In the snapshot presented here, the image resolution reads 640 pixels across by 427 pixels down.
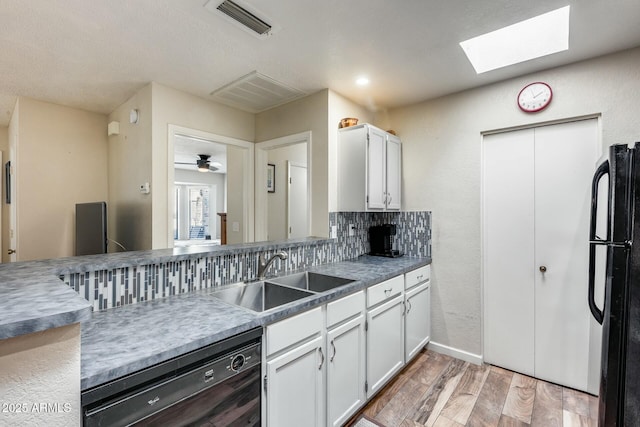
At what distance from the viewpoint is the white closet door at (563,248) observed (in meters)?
2.27

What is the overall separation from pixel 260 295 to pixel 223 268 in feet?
1.05

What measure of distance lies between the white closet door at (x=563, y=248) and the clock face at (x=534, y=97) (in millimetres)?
187

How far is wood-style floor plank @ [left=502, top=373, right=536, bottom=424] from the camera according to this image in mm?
2047

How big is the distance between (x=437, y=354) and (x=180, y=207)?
8130 mm

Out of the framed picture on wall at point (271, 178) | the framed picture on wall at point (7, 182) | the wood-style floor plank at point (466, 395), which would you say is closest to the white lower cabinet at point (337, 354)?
the wood-style floor plank at point (466, 395)

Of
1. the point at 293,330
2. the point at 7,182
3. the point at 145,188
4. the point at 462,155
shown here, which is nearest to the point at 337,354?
the point at 293,330

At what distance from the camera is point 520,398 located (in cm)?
223

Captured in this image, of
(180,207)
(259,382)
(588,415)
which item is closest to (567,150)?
(588,415)

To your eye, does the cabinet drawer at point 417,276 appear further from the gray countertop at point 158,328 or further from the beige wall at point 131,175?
the beige wall at point 131,175

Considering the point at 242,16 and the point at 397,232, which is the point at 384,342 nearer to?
the point at 397,232

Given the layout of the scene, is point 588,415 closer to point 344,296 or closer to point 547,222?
point 547,222

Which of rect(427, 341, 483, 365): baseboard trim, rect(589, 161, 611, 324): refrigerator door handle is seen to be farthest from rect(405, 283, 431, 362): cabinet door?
rect(589, 161, 611, 324): refrigerator door handle

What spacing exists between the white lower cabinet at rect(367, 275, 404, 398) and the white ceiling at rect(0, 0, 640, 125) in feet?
5.56

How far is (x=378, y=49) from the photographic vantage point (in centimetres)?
211
